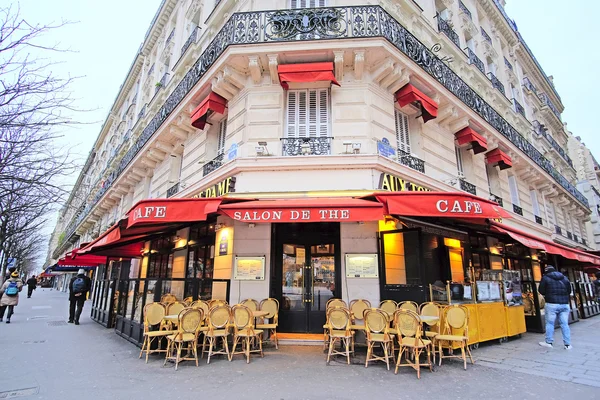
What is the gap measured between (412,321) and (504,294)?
4442 millimetres

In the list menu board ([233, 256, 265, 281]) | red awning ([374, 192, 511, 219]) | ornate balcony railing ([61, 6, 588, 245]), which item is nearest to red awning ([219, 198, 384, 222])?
red awning ([374, 192, 511, 219])

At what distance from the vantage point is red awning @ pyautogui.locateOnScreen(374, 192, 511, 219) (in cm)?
629

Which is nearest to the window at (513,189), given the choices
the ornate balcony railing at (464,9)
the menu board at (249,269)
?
the ornate balcony railing at (464,9)

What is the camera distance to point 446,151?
1060 cm

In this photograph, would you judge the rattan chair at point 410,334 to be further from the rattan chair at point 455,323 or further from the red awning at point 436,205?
the red awning at point 436,205

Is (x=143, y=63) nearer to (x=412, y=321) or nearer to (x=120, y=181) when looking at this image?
(x=120, y=181)

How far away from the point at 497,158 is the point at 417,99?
5.52m

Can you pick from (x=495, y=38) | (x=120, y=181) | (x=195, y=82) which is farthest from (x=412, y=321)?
(x=495, y=38)

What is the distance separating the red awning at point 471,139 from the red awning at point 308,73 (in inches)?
213

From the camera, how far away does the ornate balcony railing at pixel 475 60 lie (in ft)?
45.1

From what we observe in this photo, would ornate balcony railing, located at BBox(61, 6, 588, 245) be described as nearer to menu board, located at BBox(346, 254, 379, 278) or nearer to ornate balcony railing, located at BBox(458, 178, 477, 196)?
ornate balcony railing, located at BBox(458, 178, 477, 196)

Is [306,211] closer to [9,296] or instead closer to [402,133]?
[402,133]

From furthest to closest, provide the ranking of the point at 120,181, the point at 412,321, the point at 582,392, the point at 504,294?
1. the point at 120,181
2. the point at 504,294
3. the point at 412,321
4. the point at 582,392

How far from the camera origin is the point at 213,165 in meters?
9.75
